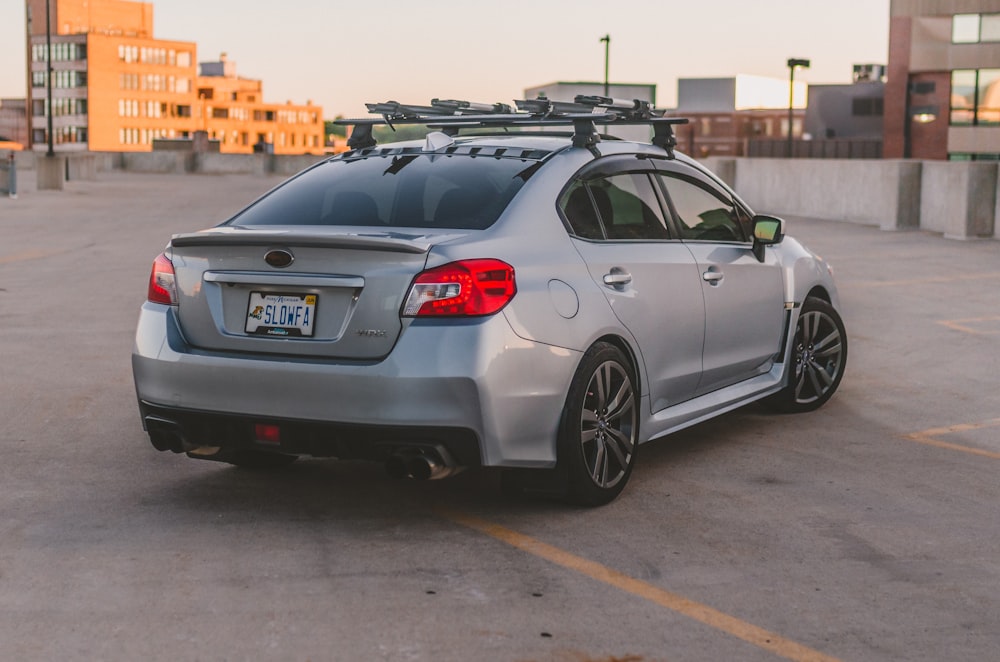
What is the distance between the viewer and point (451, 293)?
5734mm

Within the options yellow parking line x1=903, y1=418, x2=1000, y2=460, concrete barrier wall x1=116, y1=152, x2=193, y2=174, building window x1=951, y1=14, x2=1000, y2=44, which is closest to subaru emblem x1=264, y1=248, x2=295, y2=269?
yellow parking line x1=903, y1=418, x2=1000, y2=460

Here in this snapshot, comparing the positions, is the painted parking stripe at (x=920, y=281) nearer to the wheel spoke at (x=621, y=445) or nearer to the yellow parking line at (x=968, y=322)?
the yellow parking line at (x=968, y=322)

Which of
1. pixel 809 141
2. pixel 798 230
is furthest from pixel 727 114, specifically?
pixel 798 230

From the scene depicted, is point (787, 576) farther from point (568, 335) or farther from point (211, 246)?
point (211, 246)

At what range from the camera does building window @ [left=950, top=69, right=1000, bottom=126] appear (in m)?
79.6

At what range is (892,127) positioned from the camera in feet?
286

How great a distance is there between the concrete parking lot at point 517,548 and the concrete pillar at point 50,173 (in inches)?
1594

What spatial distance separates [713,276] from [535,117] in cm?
122

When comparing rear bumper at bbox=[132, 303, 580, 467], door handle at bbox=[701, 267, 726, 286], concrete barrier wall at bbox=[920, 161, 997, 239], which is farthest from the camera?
concrete barrier wall at bbox=[920, 161, 997, 239]

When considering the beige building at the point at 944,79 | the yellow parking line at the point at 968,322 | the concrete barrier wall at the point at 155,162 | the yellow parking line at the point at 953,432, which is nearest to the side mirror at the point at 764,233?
the yellow parking line at the point at 953,432

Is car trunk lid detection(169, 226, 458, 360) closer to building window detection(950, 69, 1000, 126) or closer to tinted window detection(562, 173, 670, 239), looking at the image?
tinted window detection(562, 173, 670, 239)

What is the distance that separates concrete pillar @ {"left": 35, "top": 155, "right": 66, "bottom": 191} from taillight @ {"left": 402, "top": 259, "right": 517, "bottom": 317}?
44.6m

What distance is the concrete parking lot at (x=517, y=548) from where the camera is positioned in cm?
467

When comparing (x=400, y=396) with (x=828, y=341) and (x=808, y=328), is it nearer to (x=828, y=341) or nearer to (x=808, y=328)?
(x=808, y=328)
